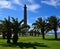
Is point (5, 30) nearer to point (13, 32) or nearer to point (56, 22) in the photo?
point (13, 32)

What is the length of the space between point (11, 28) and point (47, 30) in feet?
69.2

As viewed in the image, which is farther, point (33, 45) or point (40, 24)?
point (40, 24)

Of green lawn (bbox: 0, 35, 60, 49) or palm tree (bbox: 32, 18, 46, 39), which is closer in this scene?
green lawn (bbox: 0, 35, 60, 49)

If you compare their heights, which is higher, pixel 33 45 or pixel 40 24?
pixel 40 24

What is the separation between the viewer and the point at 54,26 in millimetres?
61969

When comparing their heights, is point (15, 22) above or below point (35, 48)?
above

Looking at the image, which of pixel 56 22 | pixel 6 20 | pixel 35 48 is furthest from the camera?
pixel 56 22

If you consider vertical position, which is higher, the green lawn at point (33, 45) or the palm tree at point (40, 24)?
the palm tree at point (40, 24)

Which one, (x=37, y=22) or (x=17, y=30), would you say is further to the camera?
(x=37, y=22)

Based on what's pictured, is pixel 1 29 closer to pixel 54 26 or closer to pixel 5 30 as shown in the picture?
pixel 5 30

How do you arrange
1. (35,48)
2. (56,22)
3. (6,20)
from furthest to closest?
(56,22) < (6,20) < (35,48)

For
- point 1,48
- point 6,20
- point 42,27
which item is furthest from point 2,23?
point 42,27

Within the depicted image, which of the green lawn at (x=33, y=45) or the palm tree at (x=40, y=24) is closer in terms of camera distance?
the green lawn at (x=33, y=45)

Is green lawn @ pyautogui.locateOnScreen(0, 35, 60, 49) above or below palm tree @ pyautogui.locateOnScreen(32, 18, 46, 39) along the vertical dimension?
below
